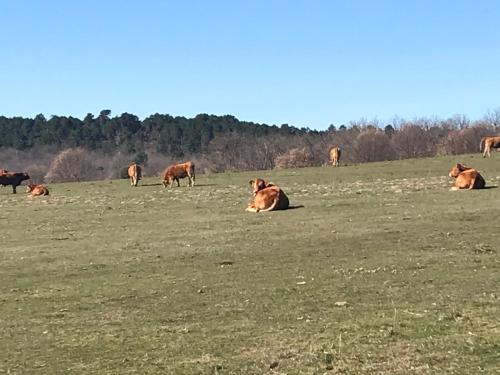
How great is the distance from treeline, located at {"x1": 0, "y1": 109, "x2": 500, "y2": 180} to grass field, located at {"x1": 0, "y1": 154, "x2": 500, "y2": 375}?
56728 mm

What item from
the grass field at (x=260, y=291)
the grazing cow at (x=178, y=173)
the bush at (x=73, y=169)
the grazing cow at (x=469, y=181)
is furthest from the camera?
the bush at (x=73, y=169)

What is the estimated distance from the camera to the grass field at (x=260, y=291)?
7461 mm

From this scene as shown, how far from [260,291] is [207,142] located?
137 m

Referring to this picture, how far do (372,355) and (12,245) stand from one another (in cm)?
1445

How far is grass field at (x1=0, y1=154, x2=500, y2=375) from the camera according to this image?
7461 millimetres

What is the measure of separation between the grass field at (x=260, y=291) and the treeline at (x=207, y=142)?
56728 millimetres

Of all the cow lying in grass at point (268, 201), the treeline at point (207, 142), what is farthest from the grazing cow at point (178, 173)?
the treeline at point (207, 142)

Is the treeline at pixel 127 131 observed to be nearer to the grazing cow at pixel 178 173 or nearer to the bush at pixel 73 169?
the bush at pixel 73 169

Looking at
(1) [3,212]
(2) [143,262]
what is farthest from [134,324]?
(1) [3,212]

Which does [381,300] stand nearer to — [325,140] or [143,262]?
[143,262]

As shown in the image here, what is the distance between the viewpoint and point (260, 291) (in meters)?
11.3

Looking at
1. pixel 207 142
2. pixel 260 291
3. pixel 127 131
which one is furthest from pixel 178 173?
pixel 127 131

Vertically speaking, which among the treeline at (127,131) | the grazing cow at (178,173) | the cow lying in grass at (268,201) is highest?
the treeline at (127,131)

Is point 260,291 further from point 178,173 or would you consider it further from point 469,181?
point 178,173
